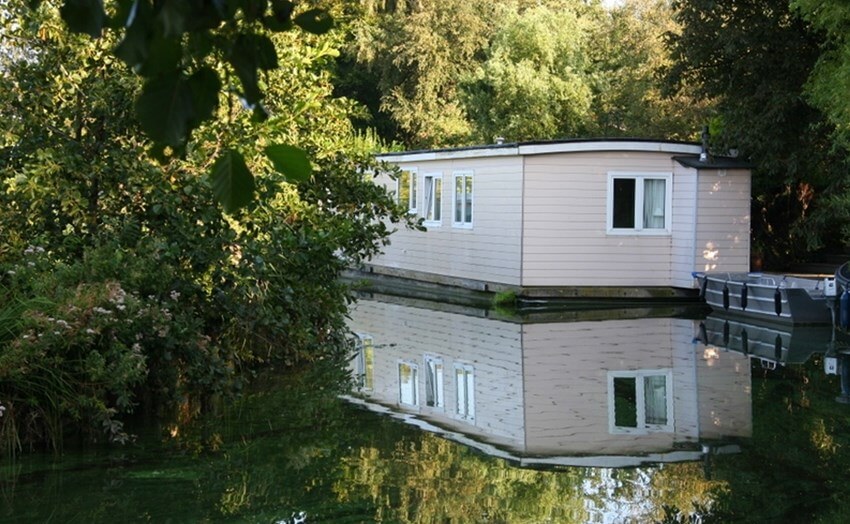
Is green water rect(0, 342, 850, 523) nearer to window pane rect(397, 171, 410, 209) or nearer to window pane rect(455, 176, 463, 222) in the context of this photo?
window pane rect(455, 176, 463, 222)

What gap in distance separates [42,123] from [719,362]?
7487 mm

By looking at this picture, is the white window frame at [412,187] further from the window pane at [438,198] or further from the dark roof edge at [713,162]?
the dark roof edge at [713,162]

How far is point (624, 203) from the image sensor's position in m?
20.2

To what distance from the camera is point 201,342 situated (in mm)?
9023

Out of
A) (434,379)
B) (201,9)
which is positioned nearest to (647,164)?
(434,379)

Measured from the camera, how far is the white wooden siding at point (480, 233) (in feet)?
66.1

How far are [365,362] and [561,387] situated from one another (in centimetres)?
268

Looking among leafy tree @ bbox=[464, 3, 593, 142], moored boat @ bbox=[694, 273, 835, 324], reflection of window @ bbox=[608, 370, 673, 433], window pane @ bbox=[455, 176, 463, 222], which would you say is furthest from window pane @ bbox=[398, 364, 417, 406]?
leafy tree @ bbox=[464, 3, 593, 142]

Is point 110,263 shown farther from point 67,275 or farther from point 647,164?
point 647,164

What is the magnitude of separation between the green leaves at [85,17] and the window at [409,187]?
874 inches

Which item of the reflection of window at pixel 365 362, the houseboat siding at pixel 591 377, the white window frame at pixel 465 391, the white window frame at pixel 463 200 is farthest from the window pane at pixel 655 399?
the white window frame at pixel 463 200

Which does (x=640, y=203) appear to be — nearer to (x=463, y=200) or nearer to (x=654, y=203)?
Answer: (x=654, y=203)

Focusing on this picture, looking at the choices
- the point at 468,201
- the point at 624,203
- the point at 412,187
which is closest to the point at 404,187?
the point at 412,187

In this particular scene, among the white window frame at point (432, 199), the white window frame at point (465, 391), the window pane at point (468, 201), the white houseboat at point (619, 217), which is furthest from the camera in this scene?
the white window frame at point (432, 199)
